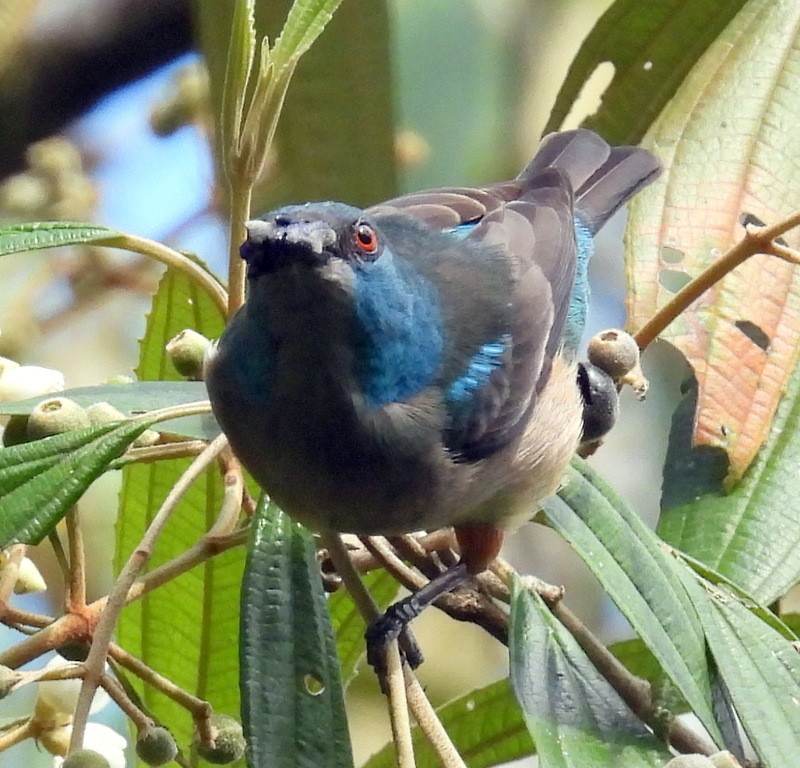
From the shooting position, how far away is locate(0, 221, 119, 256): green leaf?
1374 mm

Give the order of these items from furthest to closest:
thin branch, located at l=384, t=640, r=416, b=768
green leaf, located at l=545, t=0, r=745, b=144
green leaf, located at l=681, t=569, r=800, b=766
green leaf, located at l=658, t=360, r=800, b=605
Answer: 1. green leaf, located at l=545, t=0, r=745, b=144
2. green leaf, located at l=658, t=360, r=800, b=605
3. green leaf, located at l=681, t=569, r=800, b=766
4. thin branch, located at l=384, t=640, r=416, b=768

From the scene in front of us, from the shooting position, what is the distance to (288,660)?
131 centimetres

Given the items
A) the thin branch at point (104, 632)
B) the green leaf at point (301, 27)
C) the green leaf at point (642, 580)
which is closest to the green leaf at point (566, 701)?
the green leaf at point (642, 580)

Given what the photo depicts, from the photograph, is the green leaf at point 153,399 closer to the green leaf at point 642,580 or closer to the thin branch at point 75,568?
the thin branch at point 75,568

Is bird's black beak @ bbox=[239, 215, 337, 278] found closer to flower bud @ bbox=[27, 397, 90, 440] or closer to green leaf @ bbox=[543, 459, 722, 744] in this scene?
flower bud @ bbox=[27, 397, 90, 440]

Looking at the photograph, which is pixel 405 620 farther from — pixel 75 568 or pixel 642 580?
pixel 75 568

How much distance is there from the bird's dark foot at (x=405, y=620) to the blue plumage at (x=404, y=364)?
0.08m

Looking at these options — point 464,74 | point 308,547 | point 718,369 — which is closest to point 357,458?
point 308,547

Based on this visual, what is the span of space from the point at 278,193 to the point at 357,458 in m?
0.96

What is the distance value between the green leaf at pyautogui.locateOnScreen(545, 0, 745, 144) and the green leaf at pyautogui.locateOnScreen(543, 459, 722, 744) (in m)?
0.83

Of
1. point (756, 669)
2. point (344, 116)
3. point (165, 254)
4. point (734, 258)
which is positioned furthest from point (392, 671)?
point (344, 116)

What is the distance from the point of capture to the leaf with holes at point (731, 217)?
5.85 ft

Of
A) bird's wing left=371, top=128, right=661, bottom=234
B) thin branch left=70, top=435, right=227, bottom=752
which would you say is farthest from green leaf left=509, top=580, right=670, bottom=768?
bird's wing left=371, top=128, right=661, bottom=234

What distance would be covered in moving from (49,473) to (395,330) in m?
0.42
